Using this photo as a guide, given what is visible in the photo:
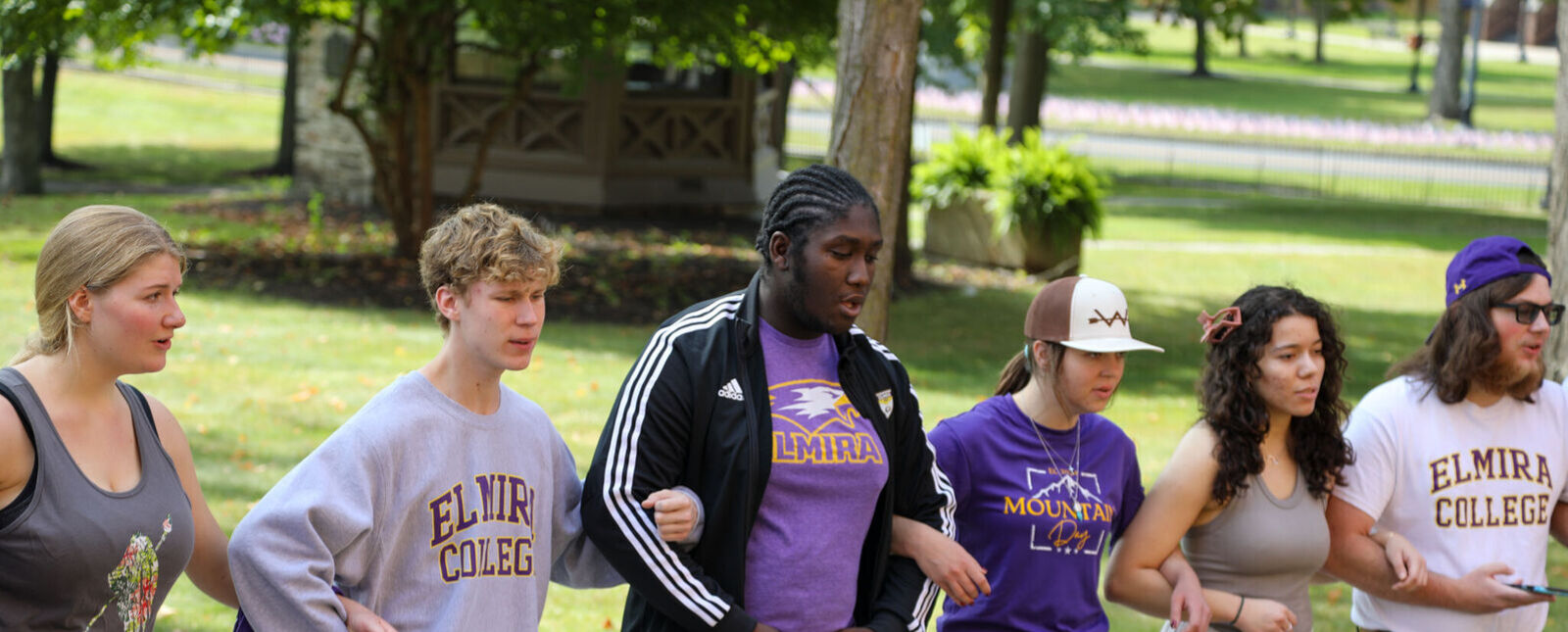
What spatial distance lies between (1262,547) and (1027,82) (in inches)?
767

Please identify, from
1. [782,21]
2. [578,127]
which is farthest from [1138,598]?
[578,127]

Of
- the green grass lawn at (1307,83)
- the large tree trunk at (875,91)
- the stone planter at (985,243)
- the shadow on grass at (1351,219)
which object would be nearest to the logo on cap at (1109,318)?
the large tree trunk at (875,91)

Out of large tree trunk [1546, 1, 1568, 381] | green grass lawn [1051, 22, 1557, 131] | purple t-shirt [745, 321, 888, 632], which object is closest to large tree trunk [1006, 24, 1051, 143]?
large tree trunk [1546, 1, 1568, 381]

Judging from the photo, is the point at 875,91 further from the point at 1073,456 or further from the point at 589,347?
the point at 589,347

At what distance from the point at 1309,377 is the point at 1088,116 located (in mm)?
44050

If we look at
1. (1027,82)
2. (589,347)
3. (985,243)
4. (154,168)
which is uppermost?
(1027,82)

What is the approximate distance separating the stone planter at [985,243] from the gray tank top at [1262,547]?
1286 cm

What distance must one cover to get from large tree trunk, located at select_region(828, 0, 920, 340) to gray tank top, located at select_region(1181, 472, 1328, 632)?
9.54ft

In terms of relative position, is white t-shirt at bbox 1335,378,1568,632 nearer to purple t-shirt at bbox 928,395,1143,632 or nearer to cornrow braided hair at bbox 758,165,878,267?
purple t-shirt at bbox 928,395,1143,632

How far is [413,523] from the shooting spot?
3027mm

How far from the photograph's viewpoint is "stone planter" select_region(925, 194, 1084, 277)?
56.9ft

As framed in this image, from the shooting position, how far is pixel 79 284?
2824 mm

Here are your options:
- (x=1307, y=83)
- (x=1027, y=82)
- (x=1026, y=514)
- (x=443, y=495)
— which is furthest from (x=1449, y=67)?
(x=443, y=495)

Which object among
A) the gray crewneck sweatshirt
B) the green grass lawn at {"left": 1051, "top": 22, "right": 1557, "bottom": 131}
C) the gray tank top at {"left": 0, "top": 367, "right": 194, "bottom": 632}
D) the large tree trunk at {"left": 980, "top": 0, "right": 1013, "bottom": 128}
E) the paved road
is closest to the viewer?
the gray tank top at {"left": 0, "top": 367, "right": 194, "bottom": 632}
